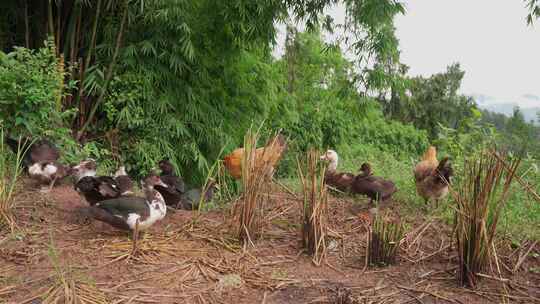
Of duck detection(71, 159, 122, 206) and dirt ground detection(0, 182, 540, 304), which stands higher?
duck detection(71, 159, 122, 206)

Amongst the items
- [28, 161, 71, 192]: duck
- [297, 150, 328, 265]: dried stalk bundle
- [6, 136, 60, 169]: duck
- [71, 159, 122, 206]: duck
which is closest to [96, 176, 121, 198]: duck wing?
[71, 159, 122, 206]: duck

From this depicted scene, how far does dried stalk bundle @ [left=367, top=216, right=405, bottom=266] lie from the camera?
283 cm

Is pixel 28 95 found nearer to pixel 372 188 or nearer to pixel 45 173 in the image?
pixel 45 173

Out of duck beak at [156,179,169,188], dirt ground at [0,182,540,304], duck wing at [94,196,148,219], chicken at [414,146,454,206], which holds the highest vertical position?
chicken at [414,146,454,206]

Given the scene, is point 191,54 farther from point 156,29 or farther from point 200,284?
point 200,284

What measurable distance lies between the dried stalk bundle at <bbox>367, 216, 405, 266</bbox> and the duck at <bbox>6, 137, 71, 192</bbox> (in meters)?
2.79

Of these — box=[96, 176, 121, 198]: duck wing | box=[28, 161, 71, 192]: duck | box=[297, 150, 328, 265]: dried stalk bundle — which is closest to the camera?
box=[297, 150, 328, 265]: dried stalk bundle

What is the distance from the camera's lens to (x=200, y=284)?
99.3 inches

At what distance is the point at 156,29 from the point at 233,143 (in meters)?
2.16

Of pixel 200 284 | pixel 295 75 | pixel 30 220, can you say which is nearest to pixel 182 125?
pixel 30 220

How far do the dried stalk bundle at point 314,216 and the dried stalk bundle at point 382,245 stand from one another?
304 millimetres

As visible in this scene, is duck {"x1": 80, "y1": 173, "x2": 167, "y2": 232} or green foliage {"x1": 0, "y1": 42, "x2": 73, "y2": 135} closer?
duck {"x1": 80, "y1": 173, "x2": 167, "y2": 232}

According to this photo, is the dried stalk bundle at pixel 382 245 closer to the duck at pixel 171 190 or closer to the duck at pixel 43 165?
the duck at pixel 171 190

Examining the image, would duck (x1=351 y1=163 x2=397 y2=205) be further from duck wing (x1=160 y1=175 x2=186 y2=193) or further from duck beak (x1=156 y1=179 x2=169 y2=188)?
duck beak (x1=156 y1=179 x2=169 y2=188)
